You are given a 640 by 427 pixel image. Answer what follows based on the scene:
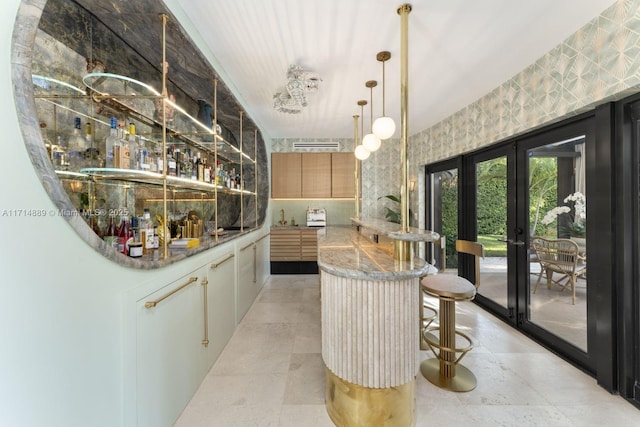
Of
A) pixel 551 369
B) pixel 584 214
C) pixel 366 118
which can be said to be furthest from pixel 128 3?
pixel 551 369

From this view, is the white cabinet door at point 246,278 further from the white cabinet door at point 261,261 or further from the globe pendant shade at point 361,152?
the globe pendant shade at point 361,152

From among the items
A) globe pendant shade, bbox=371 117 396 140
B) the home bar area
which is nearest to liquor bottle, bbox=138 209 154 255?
the home bar area

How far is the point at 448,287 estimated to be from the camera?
1.80m

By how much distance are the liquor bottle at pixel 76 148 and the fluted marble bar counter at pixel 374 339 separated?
1.49m

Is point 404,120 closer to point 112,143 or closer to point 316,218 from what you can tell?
point 112,143

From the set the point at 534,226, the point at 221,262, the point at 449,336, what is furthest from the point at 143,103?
the point at 534,226

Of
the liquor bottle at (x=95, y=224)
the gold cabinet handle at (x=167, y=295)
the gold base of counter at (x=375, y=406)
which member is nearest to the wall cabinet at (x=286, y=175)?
the gold cabinet handle at (x=167, y=295)

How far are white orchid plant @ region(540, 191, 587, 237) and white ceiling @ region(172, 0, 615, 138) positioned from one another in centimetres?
128

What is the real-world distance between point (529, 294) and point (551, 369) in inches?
29.4

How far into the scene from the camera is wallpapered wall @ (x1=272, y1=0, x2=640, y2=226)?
154cm

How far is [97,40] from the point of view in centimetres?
152

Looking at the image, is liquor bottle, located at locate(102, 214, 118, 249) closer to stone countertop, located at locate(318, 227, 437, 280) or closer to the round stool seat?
stone countertop, located at locate(318, 227, 437, 280)

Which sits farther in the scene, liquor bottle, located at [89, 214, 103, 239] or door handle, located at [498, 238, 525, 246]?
door handle, located at [498, 238, 525, 246]

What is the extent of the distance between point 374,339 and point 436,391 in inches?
36.1
